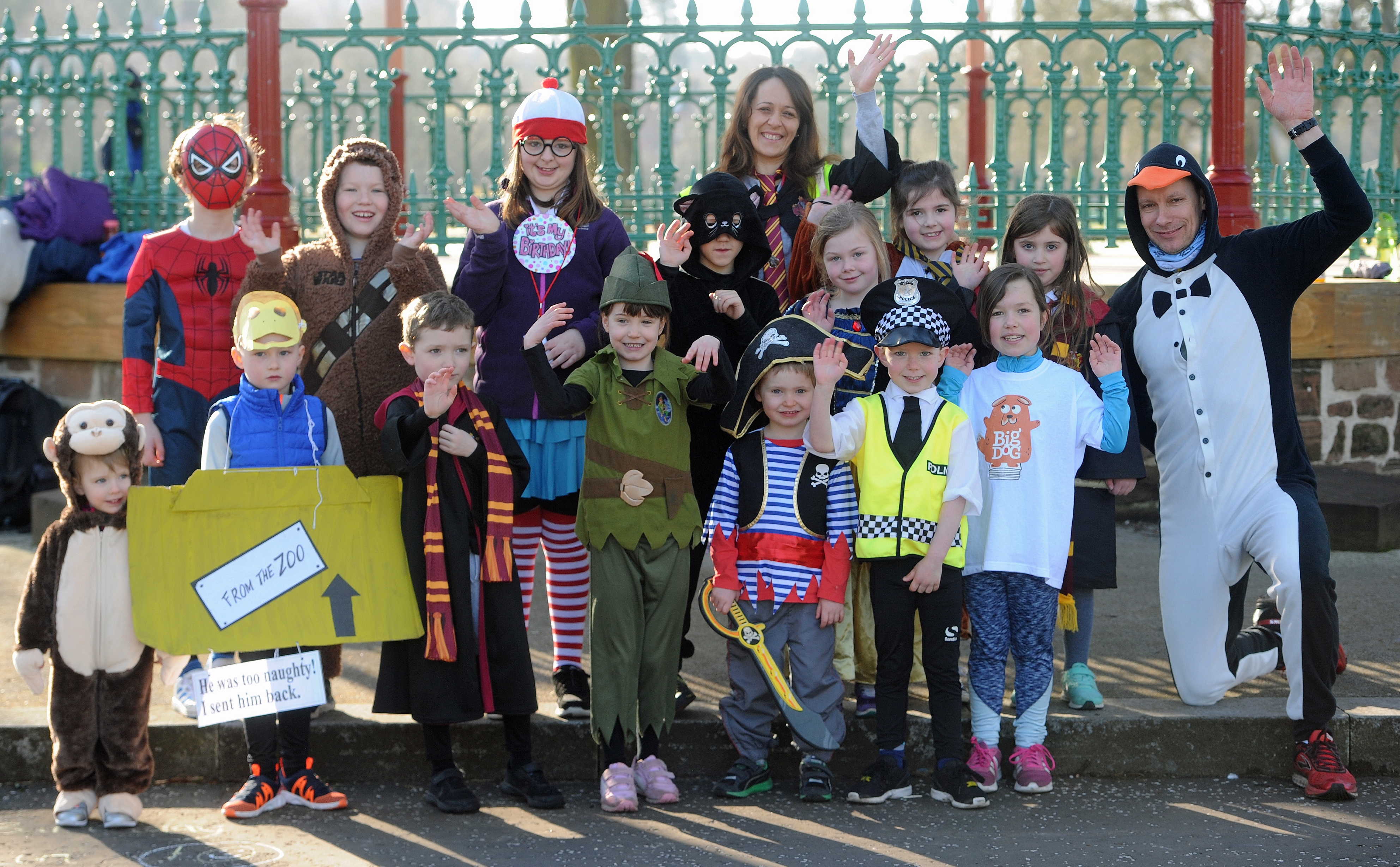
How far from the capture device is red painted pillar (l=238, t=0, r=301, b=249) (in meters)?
6.73

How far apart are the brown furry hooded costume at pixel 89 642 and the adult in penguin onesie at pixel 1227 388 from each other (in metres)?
3.30

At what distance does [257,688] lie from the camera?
3.74m

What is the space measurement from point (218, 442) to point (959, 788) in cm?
251

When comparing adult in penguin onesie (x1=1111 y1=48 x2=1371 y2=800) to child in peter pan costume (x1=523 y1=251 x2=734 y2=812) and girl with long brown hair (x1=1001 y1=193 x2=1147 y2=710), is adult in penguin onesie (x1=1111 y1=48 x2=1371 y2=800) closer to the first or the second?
girl with long brown hair (x1=1001 y1=193 x2=1147 y2=710)

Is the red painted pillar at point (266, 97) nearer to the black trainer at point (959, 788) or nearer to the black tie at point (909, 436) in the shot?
the black tie at point (909, 436)

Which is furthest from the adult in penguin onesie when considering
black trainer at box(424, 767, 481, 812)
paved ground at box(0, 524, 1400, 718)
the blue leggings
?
black trainer at box(424, 767, 481, 812)

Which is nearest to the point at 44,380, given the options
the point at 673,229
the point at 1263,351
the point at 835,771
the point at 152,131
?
the point at 152,131

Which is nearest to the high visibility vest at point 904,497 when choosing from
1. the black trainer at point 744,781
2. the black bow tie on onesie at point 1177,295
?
the black trainer at point 744,781

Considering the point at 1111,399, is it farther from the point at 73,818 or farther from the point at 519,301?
the point at 73,818

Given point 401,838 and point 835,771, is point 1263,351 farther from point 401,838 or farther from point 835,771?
point 401,838

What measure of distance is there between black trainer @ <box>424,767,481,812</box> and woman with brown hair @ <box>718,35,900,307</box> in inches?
77.8

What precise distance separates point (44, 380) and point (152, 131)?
1604 mm

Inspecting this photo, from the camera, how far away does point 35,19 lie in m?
7.16

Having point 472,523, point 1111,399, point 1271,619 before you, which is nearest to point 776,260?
point 1111,399
